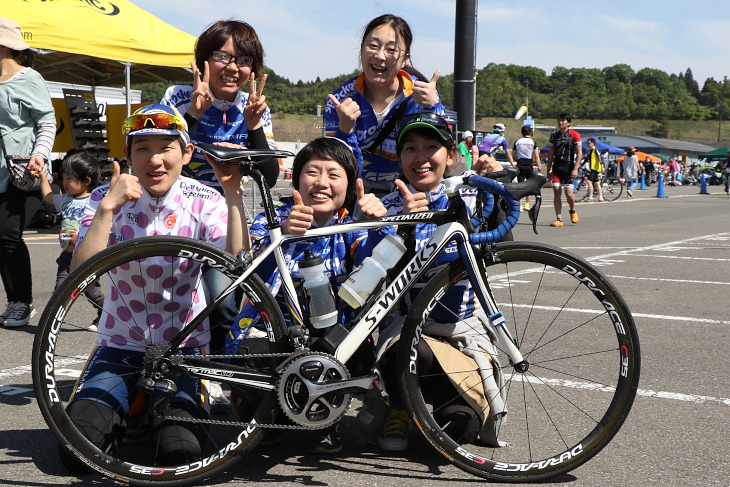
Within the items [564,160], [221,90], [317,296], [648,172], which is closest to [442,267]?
[317,296]

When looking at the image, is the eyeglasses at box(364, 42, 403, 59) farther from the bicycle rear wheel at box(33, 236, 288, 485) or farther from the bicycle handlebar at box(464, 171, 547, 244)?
the bicycle rear wheel at box(33, 236, 288, 485)

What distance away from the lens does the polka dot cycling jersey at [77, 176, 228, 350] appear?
3119 mm

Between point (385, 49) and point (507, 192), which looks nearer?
point (507, 192)

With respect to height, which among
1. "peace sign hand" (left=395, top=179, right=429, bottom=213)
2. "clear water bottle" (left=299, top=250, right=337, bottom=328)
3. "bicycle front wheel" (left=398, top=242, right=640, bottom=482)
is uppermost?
"peace sign hand" (left=395, top=179, right=429, bottom=213)

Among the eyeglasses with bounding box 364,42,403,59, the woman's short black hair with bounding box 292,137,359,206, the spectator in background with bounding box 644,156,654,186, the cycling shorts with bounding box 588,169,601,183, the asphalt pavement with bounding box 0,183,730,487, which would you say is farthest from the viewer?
the spectator in background with bounding box 644,156,654,186

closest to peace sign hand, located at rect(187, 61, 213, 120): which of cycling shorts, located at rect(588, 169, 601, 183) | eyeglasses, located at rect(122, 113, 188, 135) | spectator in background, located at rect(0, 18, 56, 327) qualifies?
eyeglasses, located at rect(122, 113, 188, 135)

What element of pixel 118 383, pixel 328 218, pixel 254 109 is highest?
pixel 254 109

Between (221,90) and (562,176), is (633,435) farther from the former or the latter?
(562,176)

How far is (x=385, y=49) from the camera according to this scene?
412cm

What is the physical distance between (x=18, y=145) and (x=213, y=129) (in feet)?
7.38

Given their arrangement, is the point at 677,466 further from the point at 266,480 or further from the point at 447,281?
the point at 266,480

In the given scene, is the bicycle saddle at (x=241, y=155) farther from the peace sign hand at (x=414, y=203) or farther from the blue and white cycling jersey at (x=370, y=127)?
the blue and white cycling jersey at (x=370, y=127)

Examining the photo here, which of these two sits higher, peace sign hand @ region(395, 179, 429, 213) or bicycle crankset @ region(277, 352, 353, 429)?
peace sign hand @ region(395, 179, 429, 213)

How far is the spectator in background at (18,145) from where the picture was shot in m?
5.41
